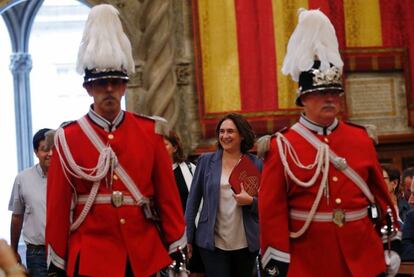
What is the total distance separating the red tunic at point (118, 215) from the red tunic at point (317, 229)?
503 millimetres

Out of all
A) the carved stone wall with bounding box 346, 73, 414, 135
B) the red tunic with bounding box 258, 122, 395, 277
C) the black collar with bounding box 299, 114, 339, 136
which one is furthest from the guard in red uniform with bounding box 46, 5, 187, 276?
the carved stone wall with bounding box 346, 73, 414, 135

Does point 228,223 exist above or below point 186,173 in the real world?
below

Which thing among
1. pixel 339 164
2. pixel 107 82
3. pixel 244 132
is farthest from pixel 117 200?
pixel 244 132

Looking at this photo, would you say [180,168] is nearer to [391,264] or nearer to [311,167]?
[311,167]

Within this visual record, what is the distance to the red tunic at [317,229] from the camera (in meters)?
6.06

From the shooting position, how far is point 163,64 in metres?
12.7

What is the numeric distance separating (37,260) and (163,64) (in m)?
4.29

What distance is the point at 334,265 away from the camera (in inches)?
240

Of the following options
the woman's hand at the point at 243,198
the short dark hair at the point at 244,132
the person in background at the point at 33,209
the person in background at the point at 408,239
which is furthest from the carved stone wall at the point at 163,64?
the person in background at the point at 408,239

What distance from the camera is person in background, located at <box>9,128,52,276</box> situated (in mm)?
8805

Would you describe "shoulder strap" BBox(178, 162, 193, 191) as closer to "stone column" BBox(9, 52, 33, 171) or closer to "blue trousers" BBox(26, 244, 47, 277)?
"blue trousers" BBox(26, 244, 47, 277)

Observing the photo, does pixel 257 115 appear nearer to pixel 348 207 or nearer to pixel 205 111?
pixel 205 111

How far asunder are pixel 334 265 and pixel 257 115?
6677mm

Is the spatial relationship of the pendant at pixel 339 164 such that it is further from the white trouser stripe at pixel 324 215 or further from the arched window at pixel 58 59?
the arched window at pixel 58 59
